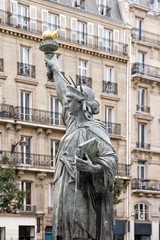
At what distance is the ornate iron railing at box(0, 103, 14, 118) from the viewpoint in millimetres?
45000

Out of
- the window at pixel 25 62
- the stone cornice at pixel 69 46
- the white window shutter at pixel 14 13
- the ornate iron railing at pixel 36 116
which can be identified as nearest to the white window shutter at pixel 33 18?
the stone cornice at pixel 69 46

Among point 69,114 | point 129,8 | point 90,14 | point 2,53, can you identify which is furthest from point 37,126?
point 69,114

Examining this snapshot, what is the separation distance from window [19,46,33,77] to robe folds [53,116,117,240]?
3948 centimetres

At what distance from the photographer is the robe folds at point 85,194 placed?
7.14 m

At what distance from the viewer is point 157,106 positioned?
55.3 m

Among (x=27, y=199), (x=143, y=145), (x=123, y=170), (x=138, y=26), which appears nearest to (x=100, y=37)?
(x=138, y=26)

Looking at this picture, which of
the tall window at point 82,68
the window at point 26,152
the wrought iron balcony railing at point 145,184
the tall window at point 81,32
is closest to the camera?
Result: the window at point 26,152

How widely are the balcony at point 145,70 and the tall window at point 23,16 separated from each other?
31.4 feet

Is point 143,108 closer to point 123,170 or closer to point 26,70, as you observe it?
point 123,170

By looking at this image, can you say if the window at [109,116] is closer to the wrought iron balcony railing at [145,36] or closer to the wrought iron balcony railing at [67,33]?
the wrought iron balcony railing at [67,33]

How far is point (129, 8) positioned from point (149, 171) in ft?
38.3

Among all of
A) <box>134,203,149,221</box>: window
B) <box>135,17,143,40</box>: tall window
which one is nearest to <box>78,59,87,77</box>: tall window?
<box>135,17,143,40</box>: tall window

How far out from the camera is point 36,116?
154 ft

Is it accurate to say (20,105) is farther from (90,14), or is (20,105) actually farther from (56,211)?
(56,211)
